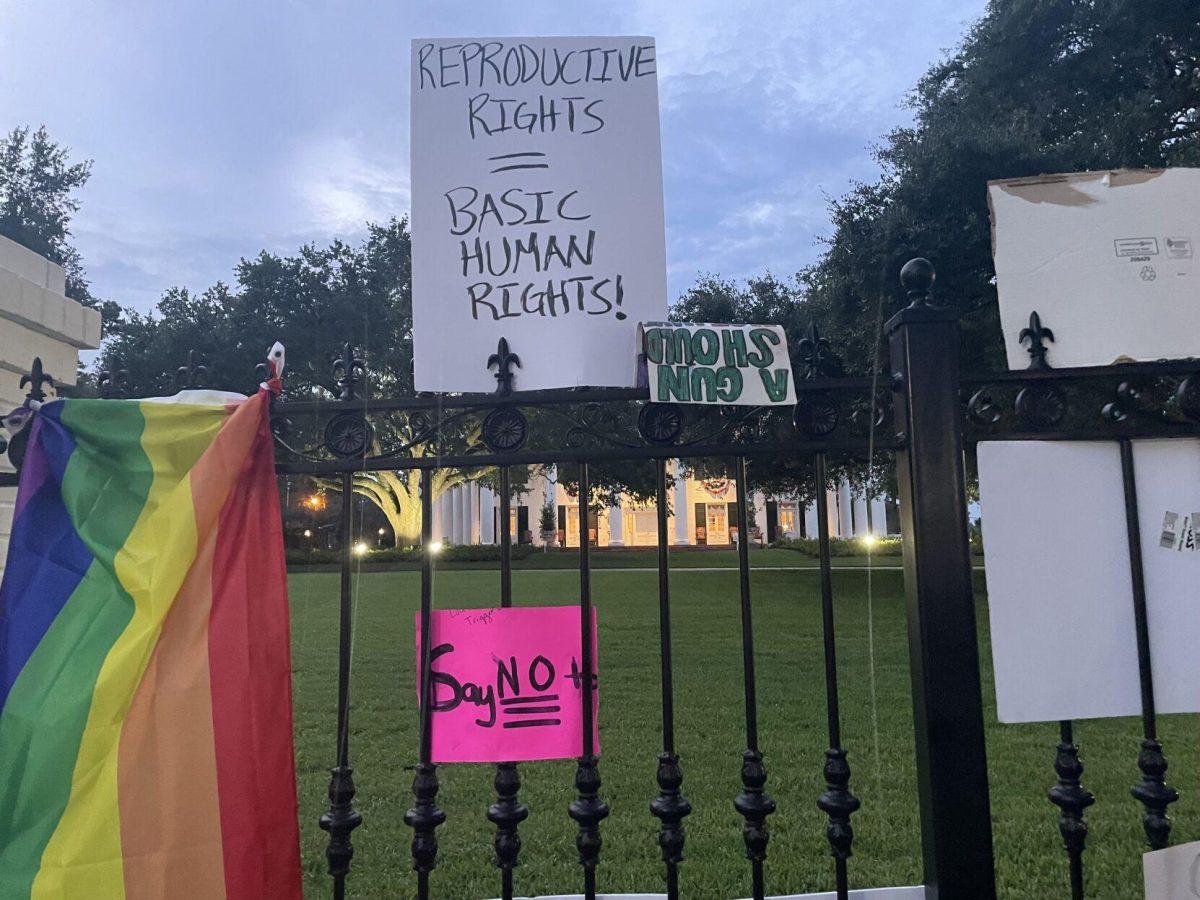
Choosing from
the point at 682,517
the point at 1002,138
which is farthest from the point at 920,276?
the point at 682,517

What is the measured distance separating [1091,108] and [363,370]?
45.2 feet

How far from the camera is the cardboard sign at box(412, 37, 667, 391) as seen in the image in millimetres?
2025

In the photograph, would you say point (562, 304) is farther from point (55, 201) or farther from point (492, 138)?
point (55, 201)

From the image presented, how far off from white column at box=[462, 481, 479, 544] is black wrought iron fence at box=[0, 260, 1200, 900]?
38171 mm

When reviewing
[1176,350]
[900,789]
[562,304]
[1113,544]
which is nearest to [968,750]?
[1113,544]

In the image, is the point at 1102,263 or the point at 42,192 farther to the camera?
the point at 42,192

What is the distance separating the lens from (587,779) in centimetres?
188

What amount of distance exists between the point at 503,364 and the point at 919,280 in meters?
1.08

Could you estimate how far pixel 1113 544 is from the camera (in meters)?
2.01

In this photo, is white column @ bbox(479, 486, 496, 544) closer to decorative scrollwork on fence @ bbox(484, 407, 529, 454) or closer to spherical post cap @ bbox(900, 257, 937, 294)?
decorative scrollwork on fence @ bbox(484, 407, 529, 454)

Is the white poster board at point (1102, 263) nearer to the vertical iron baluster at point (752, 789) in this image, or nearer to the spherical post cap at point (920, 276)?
the spherical post cap at point (920, 276)

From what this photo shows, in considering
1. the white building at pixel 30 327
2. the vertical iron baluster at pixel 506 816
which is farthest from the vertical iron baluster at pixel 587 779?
the white building at pixel 30 327

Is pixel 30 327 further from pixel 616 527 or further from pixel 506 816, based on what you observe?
pixel 616 527

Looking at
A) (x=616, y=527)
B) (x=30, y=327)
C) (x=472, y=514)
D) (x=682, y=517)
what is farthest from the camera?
(x=616, y=527)
